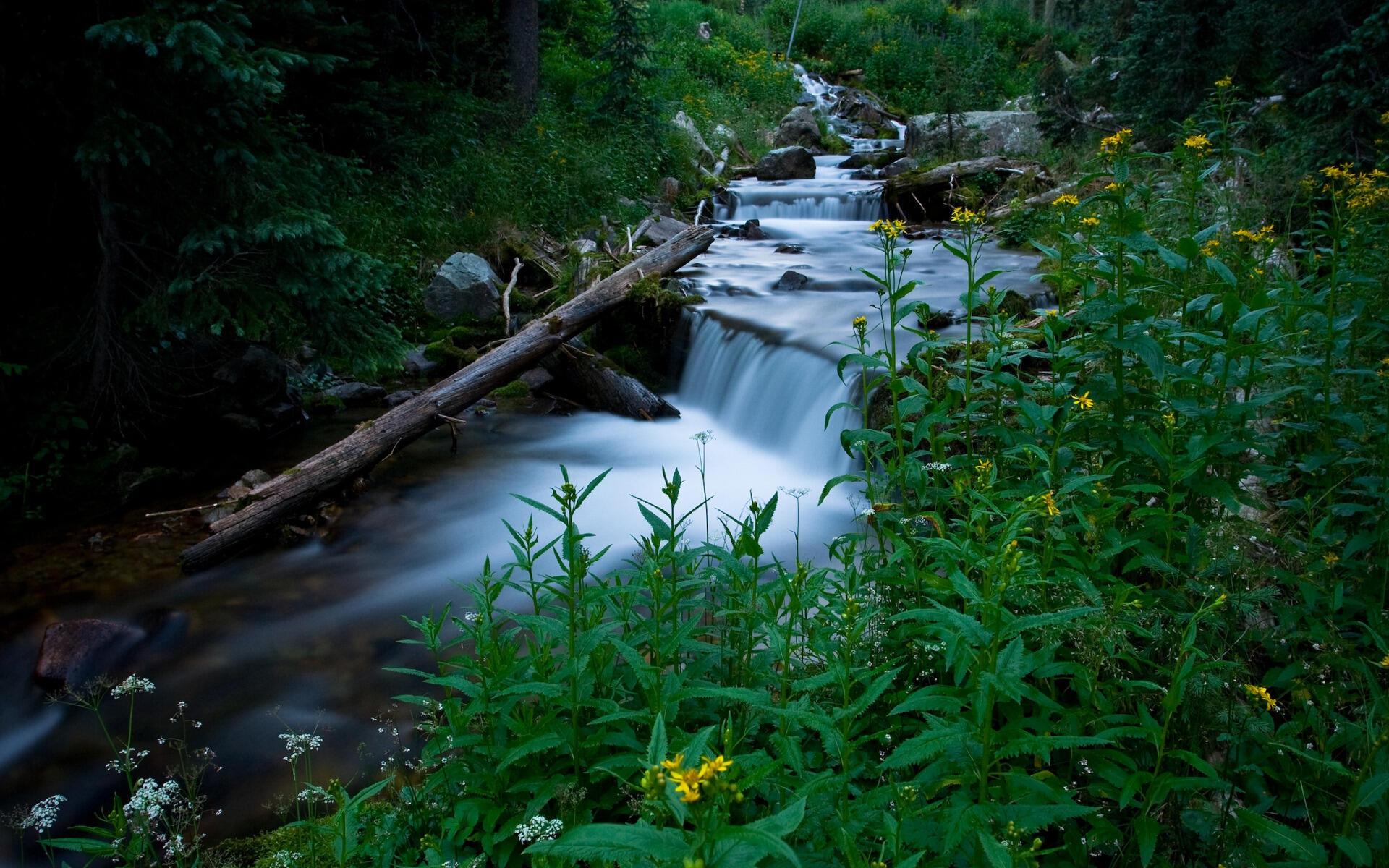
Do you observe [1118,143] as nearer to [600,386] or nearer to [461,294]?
[600,386]

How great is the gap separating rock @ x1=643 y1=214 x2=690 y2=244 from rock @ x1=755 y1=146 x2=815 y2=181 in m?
4.93

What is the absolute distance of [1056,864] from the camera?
1.80m

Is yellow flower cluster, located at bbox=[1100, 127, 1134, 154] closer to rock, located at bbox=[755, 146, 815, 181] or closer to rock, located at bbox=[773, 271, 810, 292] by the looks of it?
rock, located at bbox=[773, 271, 810, 292]

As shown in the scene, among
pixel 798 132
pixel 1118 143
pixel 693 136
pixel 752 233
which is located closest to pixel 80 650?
pixel 1118 143

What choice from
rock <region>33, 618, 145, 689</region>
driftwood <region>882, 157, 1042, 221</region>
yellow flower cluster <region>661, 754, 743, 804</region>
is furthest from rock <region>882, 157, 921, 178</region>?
yellow flower cluster <region>661, 754, 743, 804</region>

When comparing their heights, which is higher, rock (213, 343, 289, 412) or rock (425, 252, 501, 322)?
rock (425, 252, 501, 322)

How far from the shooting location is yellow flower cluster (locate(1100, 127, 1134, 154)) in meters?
2.73

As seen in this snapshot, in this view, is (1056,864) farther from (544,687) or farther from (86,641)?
(86,641)

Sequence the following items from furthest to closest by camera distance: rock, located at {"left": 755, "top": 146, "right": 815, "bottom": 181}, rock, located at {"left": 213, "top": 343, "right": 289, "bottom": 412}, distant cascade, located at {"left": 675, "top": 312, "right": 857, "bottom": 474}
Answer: rock, located at {"left": 755, "top": 146, "right": 815, "bottom": 181} < rock, located at {"left": 213, "top": 343, "right": 289, "bottom": 412} < distant cascade, located at {"left": 675, "top": 312, "right": 857, "bottom": 474}

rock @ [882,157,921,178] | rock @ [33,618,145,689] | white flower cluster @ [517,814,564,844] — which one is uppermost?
rock @ [882,157,921,178]

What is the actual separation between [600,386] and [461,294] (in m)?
2.74

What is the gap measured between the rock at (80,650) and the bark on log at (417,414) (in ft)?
2.49

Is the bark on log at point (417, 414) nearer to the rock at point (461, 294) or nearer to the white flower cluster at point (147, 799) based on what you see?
the rock at point (461, 294)

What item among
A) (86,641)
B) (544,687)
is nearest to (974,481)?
(544,687)
